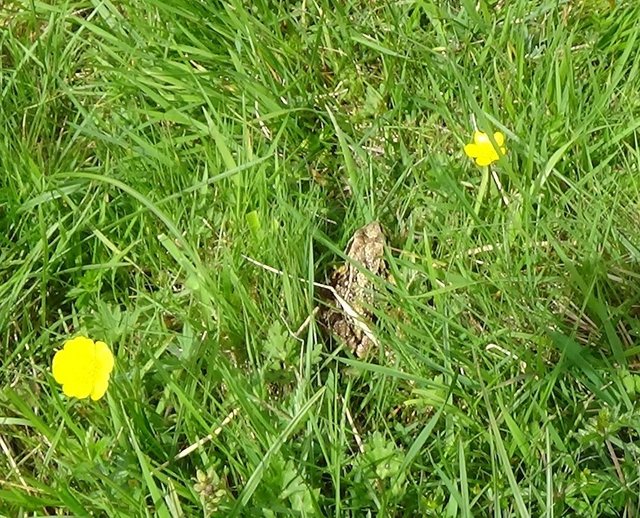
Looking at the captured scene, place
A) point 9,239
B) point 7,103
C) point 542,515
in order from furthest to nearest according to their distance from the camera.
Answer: point 7,103
point 9,239
point 542,515

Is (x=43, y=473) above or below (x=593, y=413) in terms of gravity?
above

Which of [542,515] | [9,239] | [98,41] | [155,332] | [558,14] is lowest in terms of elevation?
[542,515]

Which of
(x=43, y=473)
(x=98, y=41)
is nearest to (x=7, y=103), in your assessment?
(x=98, y=41)

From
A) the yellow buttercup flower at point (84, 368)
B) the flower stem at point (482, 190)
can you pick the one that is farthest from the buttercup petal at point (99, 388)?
the flower stem at point (482, 190)

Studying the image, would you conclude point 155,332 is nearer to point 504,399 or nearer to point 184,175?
point 184,175

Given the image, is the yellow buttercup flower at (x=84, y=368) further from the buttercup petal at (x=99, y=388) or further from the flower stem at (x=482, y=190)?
the flower stem at (x=482, y=190)

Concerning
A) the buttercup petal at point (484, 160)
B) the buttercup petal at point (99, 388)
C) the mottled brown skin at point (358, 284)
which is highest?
the buttercup petal at point (484, 160)

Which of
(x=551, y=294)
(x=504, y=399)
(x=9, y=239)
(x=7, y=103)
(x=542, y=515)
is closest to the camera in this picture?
(x=542, y=515)
